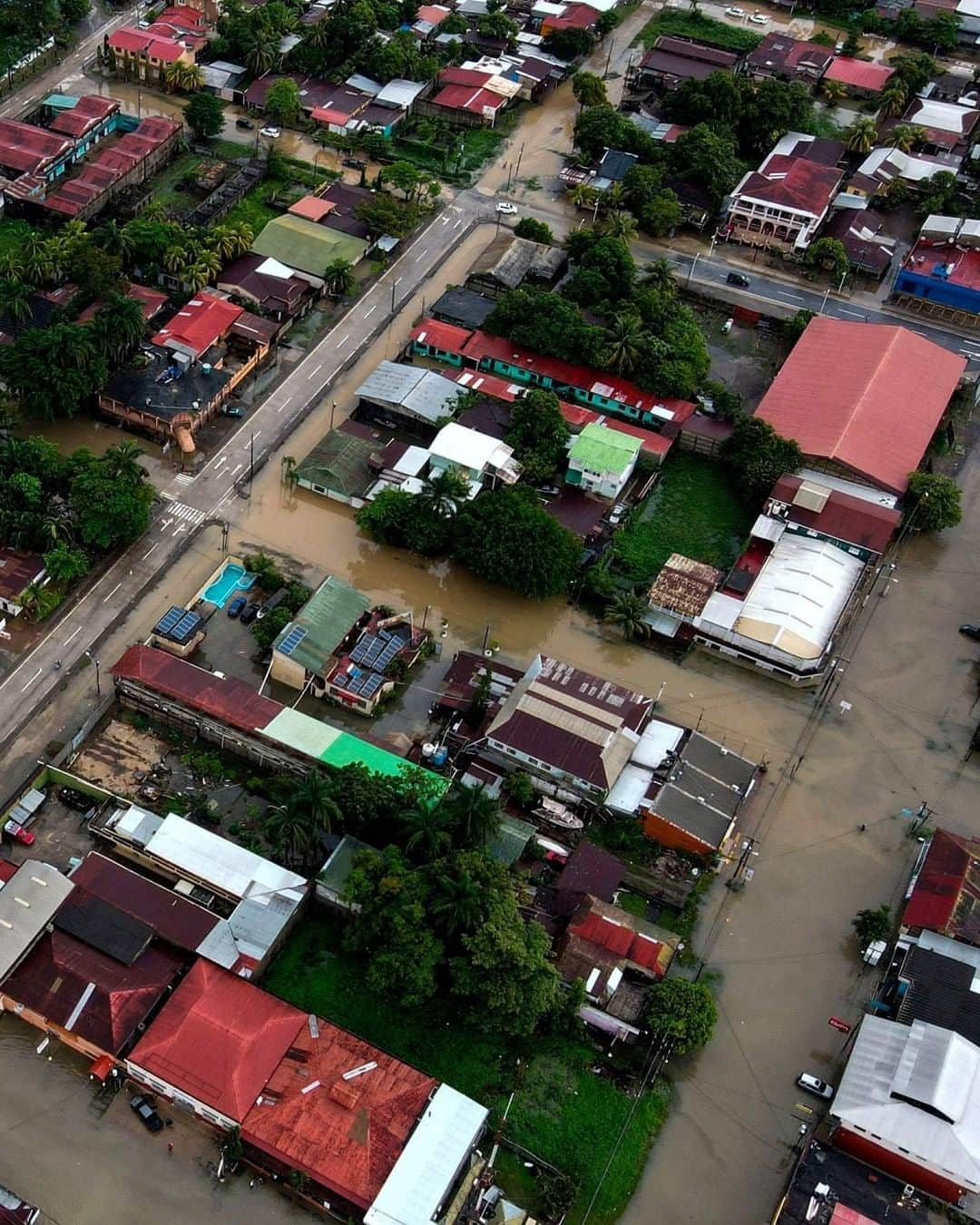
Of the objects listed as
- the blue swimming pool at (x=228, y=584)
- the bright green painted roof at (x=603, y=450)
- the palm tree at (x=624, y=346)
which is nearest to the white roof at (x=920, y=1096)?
the bright green painted roof at (x=603, y=450)

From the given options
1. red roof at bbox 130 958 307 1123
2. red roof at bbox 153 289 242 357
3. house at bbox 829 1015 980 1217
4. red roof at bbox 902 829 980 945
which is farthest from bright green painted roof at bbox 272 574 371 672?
house at bbox 829 1015 980 1217

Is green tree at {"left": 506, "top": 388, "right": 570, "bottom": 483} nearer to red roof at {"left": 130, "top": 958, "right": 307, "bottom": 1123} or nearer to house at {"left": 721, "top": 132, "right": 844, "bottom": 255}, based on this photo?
house at {"left": 721, "top": 132, "right": 844, "bottom": 255}

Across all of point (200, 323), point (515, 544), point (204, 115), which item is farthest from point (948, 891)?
point (204, 115)

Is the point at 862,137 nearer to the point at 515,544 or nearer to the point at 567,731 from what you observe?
the point at 515,544

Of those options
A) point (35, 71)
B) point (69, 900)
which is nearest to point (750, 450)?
point (69, 900)

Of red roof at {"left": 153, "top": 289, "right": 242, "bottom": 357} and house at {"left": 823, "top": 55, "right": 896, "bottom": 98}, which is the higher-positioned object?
house at {"left": 823, "top": 55, "right": 896, "bottom": 98}

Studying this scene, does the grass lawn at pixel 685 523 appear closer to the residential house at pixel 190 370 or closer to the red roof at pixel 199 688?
the red roof at pixel 199 688
